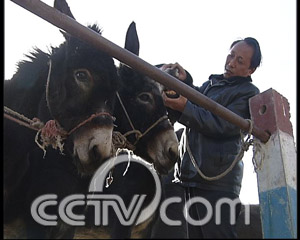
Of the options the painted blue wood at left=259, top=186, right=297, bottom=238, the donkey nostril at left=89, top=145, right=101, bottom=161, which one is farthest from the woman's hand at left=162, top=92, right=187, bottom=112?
the painted blue wood at left=259, top=186, right=297, bottom=238

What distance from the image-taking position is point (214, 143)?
3.11 m

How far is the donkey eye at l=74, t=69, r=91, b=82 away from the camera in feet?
9.38

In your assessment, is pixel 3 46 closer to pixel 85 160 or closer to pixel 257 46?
pixel 85 160

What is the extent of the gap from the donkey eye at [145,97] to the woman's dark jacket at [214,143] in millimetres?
456

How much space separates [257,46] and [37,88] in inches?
69.1

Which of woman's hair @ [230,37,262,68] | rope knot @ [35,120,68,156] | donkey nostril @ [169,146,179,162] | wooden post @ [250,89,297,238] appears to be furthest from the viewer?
woman's hair @ [230,37,262,68]

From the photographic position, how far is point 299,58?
2346 millimetres

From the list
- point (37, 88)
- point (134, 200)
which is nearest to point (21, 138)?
point (37, 88)

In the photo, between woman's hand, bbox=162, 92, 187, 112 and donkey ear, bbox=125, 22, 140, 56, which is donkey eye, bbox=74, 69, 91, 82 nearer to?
woman's hand, bbox=162, 92, 187, 112

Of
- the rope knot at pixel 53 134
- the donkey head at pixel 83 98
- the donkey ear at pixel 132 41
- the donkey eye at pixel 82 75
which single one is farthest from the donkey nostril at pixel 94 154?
the donkey ear at pixel 132 41

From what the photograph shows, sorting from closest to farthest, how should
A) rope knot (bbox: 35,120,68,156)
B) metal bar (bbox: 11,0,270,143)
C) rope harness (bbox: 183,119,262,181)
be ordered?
1. metal bar (bbox: 11,0,270,143)
2. rope harness (bbox: 183,119,262,181)
3. rope knot (bbox: 35,120,68,156)

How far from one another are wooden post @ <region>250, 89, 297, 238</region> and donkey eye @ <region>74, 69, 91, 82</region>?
1037mm

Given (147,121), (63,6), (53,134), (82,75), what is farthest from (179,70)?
(53,134)

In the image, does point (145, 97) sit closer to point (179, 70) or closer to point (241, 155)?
point (179, 70)
